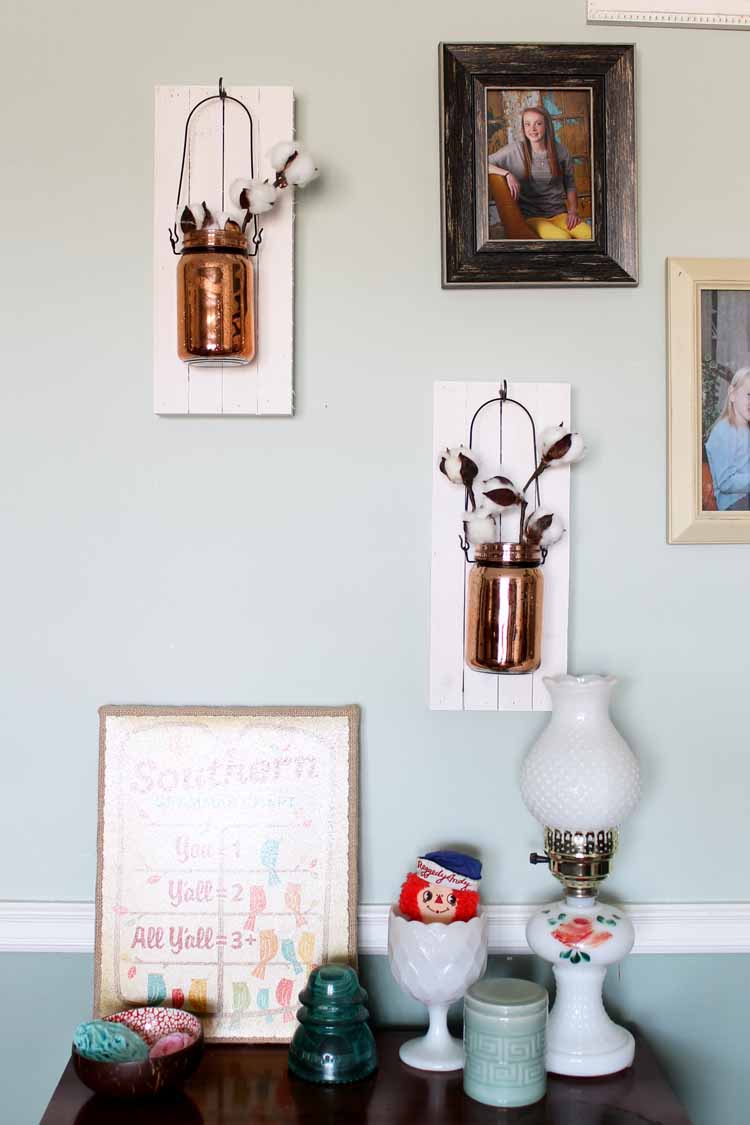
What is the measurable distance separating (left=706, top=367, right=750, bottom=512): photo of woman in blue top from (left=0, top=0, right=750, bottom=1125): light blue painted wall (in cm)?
8

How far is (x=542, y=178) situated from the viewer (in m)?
1.82

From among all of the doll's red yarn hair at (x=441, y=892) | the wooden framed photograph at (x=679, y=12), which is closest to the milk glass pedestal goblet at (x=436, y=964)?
the doll's red yarn hair at (x=441, y=892)

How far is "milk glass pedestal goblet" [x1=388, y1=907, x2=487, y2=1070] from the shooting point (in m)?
1.66

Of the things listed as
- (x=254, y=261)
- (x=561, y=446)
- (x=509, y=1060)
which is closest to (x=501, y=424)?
(x=561, y=446)

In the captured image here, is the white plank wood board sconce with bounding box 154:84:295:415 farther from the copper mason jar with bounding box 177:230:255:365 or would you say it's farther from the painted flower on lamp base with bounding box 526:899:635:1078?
the painted flower on lamp base with bounding box 526:899:635:1078

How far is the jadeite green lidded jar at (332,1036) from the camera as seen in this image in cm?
165

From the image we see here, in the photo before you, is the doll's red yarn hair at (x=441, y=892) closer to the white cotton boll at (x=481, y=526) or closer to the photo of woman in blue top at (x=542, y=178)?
the white cotton boll at (x=481, y=526)

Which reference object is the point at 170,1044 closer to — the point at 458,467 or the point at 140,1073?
the point at 140,1073

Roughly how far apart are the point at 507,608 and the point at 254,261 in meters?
0.69

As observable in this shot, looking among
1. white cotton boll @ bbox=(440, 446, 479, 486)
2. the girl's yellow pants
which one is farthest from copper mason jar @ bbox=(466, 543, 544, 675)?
the girl's yellow pants

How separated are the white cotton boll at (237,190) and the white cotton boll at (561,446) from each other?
23.8 inches

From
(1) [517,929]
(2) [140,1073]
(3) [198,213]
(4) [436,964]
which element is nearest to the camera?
(2) [140,1073]

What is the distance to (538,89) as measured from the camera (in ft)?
5.93

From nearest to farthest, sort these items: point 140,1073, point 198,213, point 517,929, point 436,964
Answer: point 140,1073 → point 436,964 → point 198,213 → point 517,929
